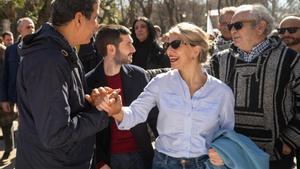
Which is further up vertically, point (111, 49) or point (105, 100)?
point (111, 49)

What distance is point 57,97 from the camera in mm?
2209

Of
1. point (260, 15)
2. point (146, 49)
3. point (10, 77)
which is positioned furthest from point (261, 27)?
point (10, 77)

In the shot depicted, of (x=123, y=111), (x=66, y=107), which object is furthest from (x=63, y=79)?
(x=123, y=111)

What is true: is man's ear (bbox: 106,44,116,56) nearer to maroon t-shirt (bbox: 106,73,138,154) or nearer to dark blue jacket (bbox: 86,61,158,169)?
dark blue jacket (bbox: 86,61,158,169)

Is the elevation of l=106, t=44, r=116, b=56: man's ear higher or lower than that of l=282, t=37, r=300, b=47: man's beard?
higher

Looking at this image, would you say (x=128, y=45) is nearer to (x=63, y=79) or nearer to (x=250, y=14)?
(x=250, y=14)

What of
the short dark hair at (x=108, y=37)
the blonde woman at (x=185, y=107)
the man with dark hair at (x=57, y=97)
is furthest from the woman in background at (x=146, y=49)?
the man with dark hair at (x=57, y=97)

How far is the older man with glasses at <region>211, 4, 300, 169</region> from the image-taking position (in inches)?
119

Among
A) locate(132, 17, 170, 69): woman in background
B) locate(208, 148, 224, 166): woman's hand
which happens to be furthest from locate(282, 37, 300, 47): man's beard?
locate(208, 148, 224, 166): woman's hand

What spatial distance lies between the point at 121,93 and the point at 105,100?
2.51 feet

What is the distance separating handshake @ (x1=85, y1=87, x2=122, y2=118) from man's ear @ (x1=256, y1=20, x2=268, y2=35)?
123 cm

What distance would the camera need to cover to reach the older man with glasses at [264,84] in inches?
119

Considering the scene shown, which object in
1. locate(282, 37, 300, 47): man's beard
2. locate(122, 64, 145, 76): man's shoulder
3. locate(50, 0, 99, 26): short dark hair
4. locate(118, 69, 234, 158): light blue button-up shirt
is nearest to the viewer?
locate(50, 0, 99, 26): short dark hair

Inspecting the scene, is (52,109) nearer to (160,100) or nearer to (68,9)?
(68,9)
